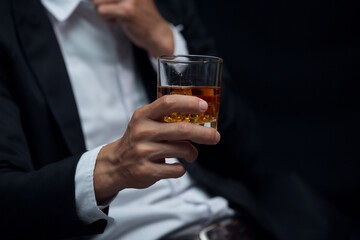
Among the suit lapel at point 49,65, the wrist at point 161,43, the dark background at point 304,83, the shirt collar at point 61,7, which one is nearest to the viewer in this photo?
the suit lapel at point 49,65

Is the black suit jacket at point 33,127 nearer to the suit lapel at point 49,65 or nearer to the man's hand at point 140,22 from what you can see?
the suit lapel at point 49,65

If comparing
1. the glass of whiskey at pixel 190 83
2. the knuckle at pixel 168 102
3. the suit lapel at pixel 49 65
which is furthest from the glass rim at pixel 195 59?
the suit lapel at pixel 49 65

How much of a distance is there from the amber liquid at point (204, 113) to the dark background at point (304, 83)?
1.07 metres

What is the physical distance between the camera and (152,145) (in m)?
0.70

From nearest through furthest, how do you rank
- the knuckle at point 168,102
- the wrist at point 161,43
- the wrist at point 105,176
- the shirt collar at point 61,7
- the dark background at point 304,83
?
the knuckle at point 168,102 < the wrist at point 105,176 < the shirt collar at point 61,7 < the wrist at point 161,43 < the dark background at point 304,83

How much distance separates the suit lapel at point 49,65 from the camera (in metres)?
1.00

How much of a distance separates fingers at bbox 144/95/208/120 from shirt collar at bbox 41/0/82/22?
0.62 m

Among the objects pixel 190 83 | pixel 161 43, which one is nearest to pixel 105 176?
pixel 190 83

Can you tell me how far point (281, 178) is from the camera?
140 cm

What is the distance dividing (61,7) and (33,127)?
0.39 meters

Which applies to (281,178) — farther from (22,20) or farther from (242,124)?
(22,20)

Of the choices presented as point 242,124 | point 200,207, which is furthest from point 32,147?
point 242,124

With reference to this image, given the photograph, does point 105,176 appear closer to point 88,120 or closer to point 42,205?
point 42,205

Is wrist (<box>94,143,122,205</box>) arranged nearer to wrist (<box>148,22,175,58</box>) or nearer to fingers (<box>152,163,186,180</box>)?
fingers (<box>152,163,186,180</box>)
